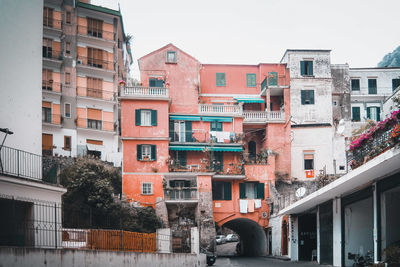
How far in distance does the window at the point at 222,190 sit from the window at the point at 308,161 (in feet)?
26.6

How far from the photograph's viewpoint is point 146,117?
45.5m

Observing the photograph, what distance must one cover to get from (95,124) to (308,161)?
830 inches

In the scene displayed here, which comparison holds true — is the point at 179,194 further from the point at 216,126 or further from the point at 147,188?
the point at 216,126

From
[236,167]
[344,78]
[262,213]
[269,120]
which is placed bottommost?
[262,213]

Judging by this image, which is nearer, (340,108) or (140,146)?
(140,146)

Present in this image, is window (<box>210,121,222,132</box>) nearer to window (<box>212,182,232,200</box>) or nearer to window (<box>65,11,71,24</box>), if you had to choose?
window (<box>212,182,232,200</box>)

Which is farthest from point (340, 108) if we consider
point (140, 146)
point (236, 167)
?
point (140, 146)

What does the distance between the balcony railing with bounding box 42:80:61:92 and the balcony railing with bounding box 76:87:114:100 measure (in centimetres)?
194

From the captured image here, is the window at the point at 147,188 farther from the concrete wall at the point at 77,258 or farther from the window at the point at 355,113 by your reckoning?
the window at the point at 355,113

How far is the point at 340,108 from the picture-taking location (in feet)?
173

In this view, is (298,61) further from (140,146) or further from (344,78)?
(140,146)

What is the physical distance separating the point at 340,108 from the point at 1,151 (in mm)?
40670

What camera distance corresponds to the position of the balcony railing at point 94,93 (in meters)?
50.9

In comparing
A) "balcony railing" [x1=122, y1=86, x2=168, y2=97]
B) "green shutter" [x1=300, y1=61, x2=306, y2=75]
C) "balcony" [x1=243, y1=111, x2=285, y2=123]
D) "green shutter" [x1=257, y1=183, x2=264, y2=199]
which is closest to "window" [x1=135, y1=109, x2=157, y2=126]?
"balcony railing" [x1=122, y1=86, x2=168, y2=97]
